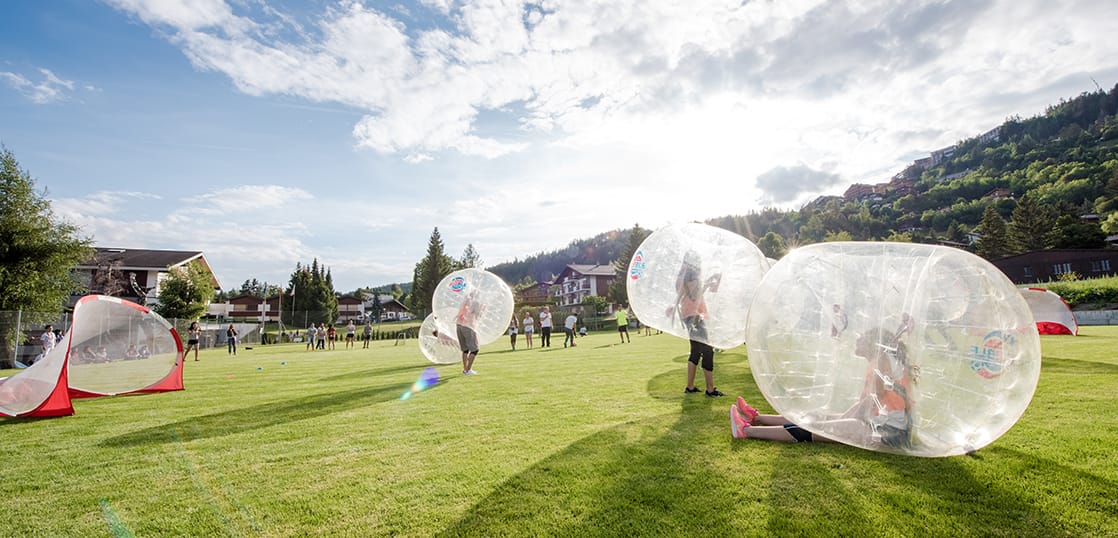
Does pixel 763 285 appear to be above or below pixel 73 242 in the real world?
below

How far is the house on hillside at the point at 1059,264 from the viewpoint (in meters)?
46.2

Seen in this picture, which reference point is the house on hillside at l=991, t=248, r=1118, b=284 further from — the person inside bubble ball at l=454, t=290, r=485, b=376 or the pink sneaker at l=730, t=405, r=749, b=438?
the pink sneaker at l=730, t=405, r=749, b=438

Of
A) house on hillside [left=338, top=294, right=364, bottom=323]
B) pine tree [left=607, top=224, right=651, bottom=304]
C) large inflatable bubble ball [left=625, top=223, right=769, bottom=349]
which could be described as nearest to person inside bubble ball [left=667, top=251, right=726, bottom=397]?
large inflatable bubble ball [left=625, top=223, right=769, bottom=349]

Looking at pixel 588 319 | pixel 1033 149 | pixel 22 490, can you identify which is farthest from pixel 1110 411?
pixel 1033 149

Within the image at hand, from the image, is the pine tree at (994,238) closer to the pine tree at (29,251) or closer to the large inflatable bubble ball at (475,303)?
the large inflatable bubble ball at (475,303)

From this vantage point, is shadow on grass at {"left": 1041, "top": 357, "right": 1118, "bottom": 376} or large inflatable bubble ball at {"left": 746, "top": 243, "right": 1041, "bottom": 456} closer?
large inflatable bubble ball at {"left": 746, "top": 243, "right": 1041, "bottom": 456}

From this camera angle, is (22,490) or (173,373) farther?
(173,373)

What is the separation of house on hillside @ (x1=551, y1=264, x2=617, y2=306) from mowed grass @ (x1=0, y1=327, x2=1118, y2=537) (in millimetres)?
73082

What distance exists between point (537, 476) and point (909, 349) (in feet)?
10.1

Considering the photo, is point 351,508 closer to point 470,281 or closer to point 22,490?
point 22,490

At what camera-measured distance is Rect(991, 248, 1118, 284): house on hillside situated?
46.2 meters

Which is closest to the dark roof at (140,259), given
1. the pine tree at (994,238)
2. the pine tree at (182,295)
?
the pine tree at (182,295)

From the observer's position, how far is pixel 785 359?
13.0 ft

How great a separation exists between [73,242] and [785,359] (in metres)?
32.6
